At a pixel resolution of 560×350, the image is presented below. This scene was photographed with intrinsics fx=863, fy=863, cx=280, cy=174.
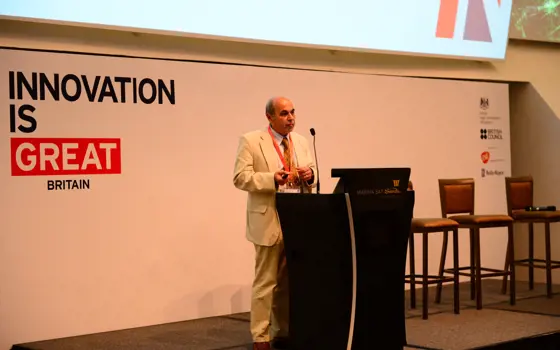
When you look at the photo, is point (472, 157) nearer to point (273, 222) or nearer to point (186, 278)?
point (186, 278)

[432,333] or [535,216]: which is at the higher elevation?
[535,216]

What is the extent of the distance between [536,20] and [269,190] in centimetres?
481

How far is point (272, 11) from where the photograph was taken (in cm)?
654

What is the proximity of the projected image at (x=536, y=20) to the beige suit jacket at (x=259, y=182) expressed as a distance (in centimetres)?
428

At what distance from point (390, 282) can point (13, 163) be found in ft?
8.44

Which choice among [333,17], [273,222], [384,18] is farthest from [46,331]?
[384,18]

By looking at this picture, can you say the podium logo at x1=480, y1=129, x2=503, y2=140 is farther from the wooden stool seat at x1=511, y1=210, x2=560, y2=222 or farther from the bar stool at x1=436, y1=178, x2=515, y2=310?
the bar stool at x1=436, y1=178, x2=515, y2=310

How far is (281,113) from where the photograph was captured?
4.89 m

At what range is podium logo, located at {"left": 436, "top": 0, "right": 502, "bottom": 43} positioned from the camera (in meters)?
7.70

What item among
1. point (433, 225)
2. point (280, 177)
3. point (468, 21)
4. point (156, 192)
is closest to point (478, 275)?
point (433, 225)

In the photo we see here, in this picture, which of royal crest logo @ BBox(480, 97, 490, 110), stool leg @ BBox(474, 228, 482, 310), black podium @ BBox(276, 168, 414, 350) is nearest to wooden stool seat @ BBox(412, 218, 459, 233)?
stool leg @ BBox(474, 228, 482, 310)

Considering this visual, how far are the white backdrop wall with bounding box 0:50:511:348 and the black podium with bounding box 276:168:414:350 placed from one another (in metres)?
1.83

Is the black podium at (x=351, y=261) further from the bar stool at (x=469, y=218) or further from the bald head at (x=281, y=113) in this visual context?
the bar stool at (x=469, y=218)

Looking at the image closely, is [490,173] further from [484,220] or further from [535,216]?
[484,220]
